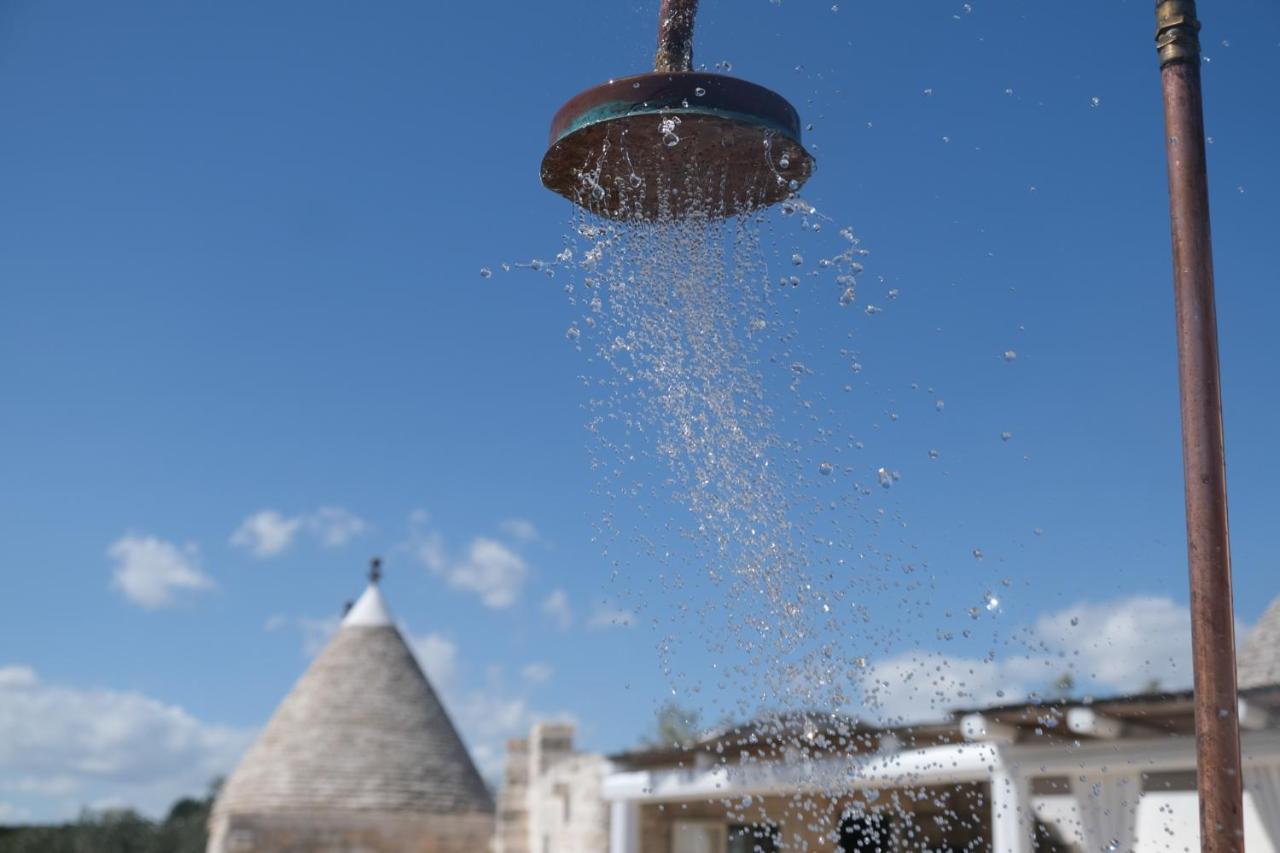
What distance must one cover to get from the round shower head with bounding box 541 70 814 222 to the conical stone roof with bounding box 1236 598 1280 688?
884 cm

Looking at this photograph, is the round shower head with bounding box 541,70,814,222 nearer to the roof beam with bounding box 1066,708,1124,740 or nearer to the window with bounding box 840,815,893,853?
the roof beam with bounding box 1066,708,1124,740

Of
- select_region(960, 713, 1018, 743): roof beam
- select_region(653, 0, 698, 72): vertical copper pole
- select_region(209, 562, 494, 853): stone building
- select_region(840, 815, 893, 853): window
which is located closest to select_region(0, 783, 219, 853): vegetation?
select_region(209, 562, 494, 853): stone building

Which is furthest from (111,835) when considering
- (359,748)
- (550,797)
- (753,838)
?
(753,838)

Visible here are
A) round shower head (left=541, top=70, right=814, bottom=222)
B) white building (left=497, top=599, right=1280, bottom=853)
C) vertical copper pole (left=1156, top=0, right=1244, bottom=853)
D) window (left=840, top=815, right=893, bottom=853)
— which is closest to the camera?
vertical copper pole (left=1156, top=0, right=1244, bottom=853)

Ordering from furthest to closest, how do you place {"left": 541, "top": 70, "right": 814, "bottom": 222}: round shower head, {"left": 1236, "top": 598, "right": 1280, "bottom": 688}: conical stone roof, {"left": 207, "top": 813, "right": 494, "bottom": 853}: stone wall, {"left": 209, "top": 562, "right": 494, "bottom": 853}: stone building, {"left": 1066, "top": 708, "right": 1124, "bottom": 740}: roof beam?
{"left": 209, "top": 562, "right": 494, "bottom": 853}: stone building → {"left": 207, "top": 813, "right": 494, "bottom": 853}: stone wall → {"left": 1236, "top": 598, "right": 1280, "bottom": 688}: conical stone roof → {"left": 1066, "top": 708, "right": 1124, "bottom": 740}: roof beam → {"left": 541, "top": 70, "right": 814, "bottom": 222}: round shower head

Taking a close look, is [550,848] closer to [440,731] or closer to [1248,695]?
[440,731]

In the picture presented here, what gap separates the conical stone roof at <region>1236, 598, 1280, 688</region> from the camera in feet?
38.2

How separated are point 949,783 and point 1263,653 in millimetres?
3745

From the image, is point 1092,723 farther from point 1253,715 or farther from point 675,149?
point 675,149

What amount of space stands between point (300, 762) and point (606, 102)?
17658 millimetres

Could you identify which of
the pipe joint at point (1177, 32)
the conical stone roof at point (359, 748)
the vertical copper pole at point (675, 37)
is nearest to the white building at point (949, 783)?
the pipe joint at point (1177, 32)

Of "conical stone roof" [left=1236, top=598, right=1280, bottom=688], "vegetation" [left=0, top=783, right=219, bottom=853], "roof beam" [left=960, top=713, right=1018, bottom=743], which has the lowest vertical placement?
"vegetation" [left=0, top=783, right=219, bottom=853]

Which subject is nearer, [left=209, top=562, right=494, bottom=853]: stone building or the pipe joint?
the pipe joint

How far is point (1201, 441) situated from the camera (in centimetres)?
316
